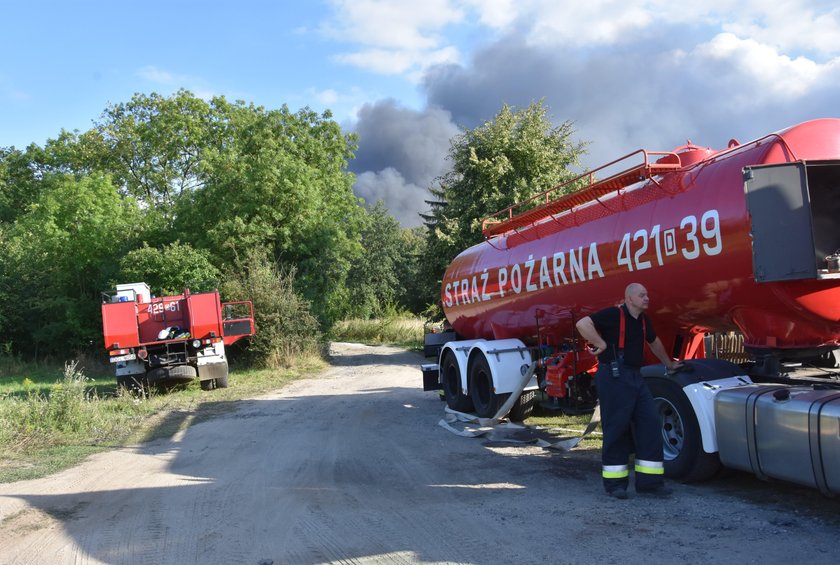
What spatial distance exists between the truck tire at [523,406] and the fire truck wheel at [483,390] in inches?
10.0

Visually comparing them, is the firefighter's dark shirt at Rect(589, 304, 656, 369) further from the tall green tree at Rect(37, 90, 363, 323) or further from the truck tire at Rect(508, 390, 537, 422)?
the tall green tree at Rect(37, 90, 363, 323)

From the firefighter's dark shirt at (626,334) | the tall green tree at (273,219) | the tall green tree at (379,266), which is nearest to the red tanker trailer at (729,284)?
the firefighter's dark shirt at (626,334)

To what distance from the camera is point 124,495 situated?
6.80 meters

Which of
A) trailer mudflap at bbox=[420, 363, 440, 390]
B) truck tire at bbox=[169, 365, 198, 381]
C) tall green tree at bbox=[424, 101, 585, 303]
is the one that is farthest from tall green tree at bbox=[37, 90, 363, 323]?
trailer mudflap at bbox=[420, 363, 440, 390]

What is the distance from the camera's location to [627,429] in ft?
20.3

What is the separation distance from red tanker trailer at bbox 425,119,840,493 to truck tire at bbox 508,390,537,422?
666mm

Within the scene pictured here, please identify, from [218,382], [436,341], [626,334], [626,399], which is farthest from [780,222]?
[218,382]

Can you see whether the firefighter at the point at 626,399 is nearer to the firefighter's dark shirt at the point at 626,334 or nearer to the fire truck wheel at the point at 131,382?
the firefighter's dark shirt at the point at 626,334

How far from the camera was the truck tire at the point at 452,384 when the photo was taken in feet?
37.8

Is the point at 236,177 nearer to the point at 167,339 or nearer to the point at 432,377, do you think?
the point at 167,339

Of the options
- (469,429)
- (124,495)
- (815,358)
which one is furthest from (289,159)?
(815,358)

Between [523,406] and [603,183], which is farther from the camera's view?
[523,406]

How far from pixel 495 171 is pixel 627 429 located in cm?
1584

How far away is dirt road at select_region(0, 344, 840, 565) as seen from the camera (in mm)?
4789
